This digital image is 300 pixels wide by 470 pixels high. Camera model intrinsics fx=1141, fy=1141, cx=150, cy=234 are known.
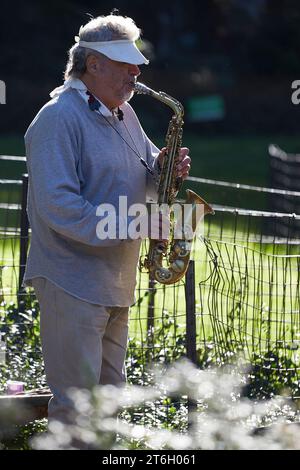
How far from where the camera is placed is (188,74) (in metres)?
27.2

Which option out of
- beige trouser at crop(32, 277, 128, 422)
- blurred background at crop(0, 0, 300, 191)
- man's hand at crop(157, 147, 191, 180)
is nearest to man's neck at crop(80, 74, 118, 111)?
man's hand at crop(157, 147, 191, 180)

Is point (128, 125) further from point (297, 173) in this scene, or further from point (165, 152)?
point (297, 173)

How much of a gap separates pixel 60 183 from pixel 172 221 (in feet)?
2.72

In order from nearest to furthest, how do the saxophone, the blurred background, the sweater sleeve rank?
1. the sweater sleeve
2. the saxophone
3. the blurred background

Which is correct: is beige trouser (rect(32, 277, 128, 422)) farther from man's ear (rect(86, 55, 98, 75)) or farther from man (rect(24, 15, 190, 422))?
man's ear (rect(86, 55, 98, 75))

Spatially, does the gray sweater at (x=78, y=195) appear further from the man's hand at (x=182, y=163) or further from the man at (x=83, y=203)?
the man's hand at (x=182, y=163)

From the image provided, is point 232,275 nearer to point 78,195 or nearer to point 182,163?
point 182,163

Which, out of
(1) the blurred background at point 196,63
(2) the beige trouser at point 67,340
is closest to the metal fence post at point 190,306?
(2) the beige trouser at point 67,340

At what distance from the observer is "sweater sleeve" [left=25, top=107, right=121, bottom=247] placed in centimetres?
457

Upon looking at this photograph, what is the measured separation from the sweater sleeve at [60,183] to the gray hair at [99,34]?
10.6 inches

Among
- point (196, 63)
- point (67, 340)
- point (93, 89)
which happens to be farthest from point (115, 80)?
point (196, 63)

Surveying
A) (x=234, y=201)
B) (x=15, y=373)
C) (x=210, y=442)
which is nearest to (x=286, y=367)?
(x=15, y=373)

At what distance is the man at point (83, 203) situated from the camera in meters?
4.64
